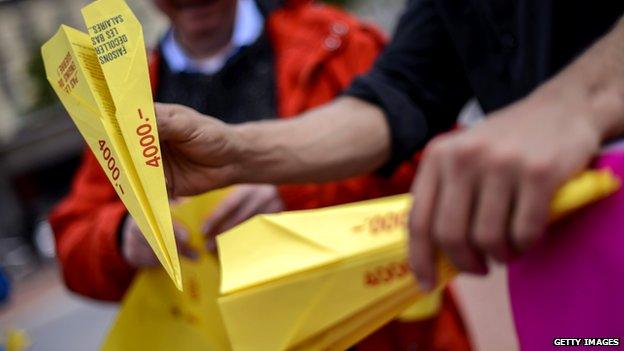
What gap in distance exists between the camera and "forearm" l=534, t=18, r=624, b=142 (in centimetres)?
58

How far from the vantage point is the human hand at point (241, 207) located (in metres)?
0.95

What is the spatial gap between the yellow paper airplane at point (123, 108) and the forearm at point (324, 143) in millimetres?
306

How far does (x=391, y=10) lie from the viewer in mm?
5164

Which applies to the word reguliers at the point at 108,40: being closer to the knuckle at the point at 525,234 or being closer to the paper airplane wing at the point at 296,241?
the paper airplane wing at the point at 296,241

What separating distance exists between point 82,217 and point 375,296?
84cm

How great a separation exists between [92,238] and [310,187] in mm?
417

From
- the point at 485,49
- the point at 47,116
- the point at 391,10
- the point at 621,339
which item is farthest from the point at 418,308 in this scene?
the point at 391,10

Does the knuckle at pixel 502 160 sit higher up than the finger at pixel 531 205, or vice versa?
the knuckle at pixel 502 160

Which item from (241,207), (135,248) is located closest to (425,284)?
(241,207)

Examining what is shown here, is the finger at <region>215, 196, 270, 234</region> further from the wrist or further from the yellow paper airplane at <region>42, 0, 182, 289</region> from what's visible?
the yellow paper airplane at <region>42, 0, 182, 289</region>

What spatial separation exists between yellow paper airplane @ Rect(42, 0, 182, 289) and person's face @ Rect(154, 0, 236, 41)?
2.00ft

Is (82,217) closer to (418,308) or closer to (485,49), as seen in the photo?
(418,308)

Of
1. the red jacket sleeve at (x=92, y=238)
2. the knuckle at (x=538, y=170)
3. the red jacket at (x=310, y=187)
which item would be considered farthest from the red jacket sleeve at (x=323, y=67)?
the knuckle at (x=538, y=170)

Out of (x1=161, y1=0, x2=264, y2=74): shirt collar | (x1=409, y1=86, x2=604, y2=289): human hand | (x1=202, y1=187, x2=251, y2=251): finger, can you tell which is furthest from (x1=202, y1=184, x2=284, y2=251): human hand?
(x1=409, y1=86, x2=604, y2=289): human hand
